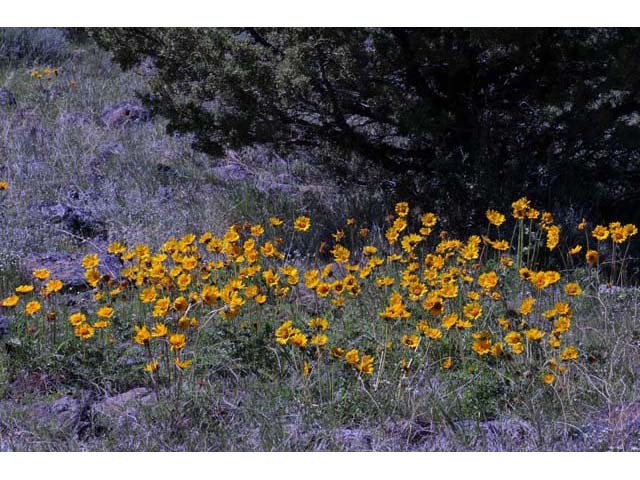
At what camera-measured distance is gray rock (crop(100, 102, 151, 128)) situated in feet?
26.3

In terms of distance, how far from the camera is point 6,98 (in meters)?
8.35

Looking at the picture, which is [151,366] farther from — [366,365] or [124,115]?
[124,115]

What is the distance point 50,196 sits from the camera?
6367 millimetres

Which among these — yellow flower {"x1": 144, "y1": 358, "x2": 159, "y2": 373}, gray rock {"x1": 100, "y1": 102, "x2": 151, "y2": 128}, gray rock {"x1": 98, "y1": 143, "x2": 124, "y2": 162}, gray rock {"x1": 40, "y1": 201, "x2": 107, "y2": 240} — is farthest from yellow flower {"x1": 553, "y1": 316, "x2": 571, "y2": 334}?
gray rock {"x1": 100, "y1": 102, "x2": 151, "y2": 128}

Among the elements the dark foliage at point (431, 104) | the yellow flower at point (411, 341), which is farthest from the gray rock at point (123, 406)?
the dark foliage at point (431, 104)

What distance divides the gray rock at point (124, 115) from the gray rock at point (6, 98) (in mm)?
894

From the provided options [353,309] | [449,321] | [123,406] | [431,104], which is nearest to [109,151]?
[431,104]

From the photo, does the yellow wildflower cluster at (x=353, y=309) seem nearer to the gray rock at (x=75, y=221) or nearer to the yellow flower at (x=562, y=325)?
the yellow flower at (x=562, y=325)

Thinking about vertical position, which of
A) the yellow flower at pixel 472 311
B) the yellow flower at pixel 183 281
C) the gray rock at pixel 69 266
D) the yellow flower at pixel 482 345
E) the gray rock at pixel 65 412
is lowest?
the gray rock at pixel 65 412

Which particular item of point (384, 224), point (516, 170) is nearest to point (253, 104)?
point (384, 224)

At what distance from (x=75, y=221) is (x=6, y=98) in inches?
122

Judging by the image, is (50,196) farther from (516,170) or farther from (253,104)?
(516,170)

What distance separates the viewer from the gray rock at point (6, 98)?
8.29 meters

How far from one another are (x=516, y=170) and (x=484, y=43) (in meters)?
0.90
